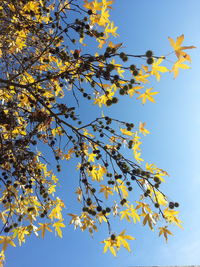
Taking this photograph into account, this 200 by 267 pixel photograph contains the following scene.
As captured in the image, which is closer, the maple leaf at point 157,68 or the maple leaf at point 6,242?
the maple leaf at point 157,68

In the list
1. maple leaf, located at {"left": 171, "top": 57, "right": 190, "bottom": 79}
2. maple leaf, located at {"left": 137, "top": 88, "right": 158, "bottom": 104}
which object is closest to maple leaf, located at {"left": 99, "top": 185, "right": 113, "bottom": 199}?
maple leaf, located at {"left": 137, "top": 88, "right": 158, "bottom": 104}

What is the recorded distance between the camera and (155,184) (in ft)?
6.48

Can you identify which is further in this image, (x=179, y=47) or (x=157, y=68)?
(x=157, y=68)

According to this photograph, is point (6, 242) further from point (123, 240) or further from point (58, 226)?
point (123, 240)

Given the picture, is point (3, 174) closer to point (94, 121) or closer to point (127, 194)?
point (94, 121)

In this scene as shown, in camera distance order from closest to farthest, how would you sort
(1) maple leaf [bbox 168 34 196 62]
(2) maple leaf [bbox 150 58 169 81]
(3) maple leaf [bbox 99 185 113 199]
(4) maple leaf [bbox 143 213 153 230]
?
(1) maple leaf [bbox 168 34 196 62]
(2) maple leaf [bbox 150 58 169 81]
(4) maple leaf [bbox 143 213 153 230]
(3) maple leaf [bbox 99 185 113 199]

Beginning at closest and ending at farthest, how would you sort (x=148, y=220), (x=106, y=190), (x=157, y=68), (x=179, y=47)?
(x=179, y=47) < (x=157, y=68) < (x=148, y=220) < (x=106, y=190)

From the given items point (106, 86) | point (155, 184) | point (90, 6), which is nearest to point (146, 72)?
point (106, 86)

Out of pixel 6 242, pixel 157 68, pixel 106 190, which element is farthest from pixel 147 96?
pixel 6 242

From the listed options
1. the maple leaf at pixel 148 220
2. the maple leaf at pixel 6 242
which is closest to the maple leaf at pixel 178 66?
the maple leaf at pixel 148 220

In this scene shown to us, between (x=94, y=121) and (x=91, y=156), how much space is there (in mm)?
771

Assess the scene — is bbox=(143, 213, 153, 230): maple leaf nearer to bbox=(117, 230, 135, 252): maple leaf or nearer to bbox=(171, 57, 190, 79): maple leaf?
bbox=(117, 230, 135, 252): maple leaf

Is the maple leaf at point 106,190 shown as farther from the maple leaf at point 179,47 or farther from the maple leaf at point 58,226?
the maple leaf at point 179,47

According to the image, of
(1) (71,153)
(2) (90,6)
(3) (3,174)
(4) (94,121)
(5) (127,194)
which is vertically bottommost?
(5) (127,194)
